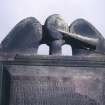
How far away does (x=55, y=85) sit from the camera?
7.51 metres

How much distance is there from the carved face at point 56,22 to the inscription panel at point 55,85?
0.82 meters

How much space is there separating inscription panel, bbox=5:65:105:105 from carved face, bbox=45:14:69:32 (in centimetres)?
82

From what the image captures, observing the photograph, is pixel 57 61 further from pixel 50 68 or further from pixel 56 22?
pixel 56 22

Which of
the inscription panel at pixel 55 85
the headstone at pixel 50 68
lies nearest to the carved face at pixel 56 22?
the headstone at pixel 50 68

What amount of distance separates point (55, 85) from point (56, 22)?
122 cm

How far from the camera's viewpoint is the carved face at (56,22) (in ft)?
25.9

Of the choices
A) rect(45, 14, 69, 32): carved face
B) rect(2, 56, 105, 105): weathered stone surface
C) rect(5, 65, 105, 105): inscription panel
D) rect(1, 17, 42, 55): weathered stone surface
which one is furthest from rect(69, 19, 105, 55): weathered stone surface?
rect(1, 17, 42, 55): weathered stone surface

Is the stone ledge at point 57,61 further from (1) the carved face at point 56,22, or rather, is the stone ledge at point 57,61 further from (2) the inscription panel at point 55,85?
(1) the carved face at point 56,22

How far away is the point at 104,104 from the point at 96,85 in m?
0.37

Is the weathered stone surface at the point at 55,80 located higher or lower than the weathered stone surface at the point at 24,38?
lower

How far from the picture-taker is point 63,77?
7.56 metres

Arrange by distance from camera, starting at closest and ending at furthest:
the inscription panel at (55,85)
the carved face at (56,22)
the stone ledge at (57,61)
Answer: the inscription panel at (55,85) < the stone ledge at (57,61) < the carved face at (56,22)

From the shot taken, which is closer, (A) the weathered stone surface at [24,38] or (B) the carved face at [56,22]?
(A) the weathered stone surface at [24,38]

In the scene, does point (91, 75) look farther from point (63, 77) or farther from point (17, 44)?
point (17, 44)
